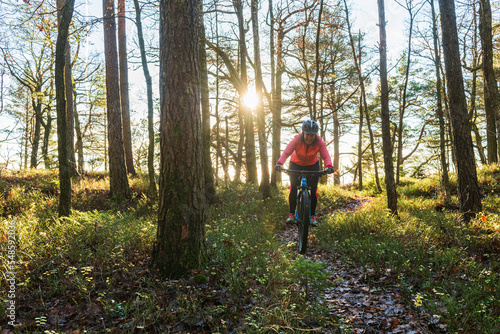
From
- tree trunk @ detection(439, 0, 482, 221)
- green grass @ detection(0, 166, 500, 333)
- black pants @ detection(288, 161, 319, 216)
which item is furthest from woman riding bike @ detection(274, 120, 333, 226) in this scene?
tree trunk @ detection(439, 0, 482, 221)

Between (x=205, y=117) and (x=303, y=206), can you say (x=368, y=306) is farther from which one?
(x=205, y=117)

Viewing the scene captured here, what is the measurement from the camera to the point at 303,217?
564cm

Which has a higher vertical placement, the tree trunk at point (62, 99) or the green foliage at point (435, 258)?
the tree trunk at point (62, 99)

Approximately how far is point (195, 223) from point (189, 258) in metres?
0.53

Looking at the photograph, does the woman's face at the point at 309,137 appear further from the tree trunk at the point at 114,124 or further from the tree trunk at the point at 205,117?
the tree trunk at the point at 114,124

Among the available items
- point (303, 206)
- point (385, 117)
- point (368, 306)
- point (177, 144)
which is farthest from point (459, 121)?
point (177, 144)

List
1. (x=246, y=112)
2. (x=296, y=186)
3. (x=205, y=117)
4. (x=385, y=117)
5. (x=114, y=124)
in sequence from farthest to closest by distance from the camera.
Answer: (x=246, y=112) < (x=114, y=124) < (x=205, y=117) < (x=385, y=117) < (x=296, y=186)

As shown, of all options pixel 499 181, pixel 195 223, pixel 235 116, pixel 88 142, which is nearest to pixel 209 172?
pixel 195 223

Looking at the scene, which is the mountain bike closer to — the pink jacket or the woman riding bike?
the woman riding bike

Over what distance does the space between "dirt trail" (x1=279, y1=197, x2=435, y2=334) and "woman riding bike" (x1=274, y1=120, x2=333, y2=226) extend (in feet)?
5.84

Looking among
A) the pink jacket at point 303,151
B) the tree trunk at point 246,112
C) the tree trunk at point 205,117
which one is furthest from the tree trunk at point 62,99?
the tree trunk at point 246,112

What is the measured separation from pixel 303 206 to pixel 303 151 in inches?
56.5

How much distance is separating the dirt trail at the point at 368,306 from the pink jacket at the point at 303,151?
262 cm

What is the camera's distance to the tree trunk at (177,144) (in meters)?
3.94
